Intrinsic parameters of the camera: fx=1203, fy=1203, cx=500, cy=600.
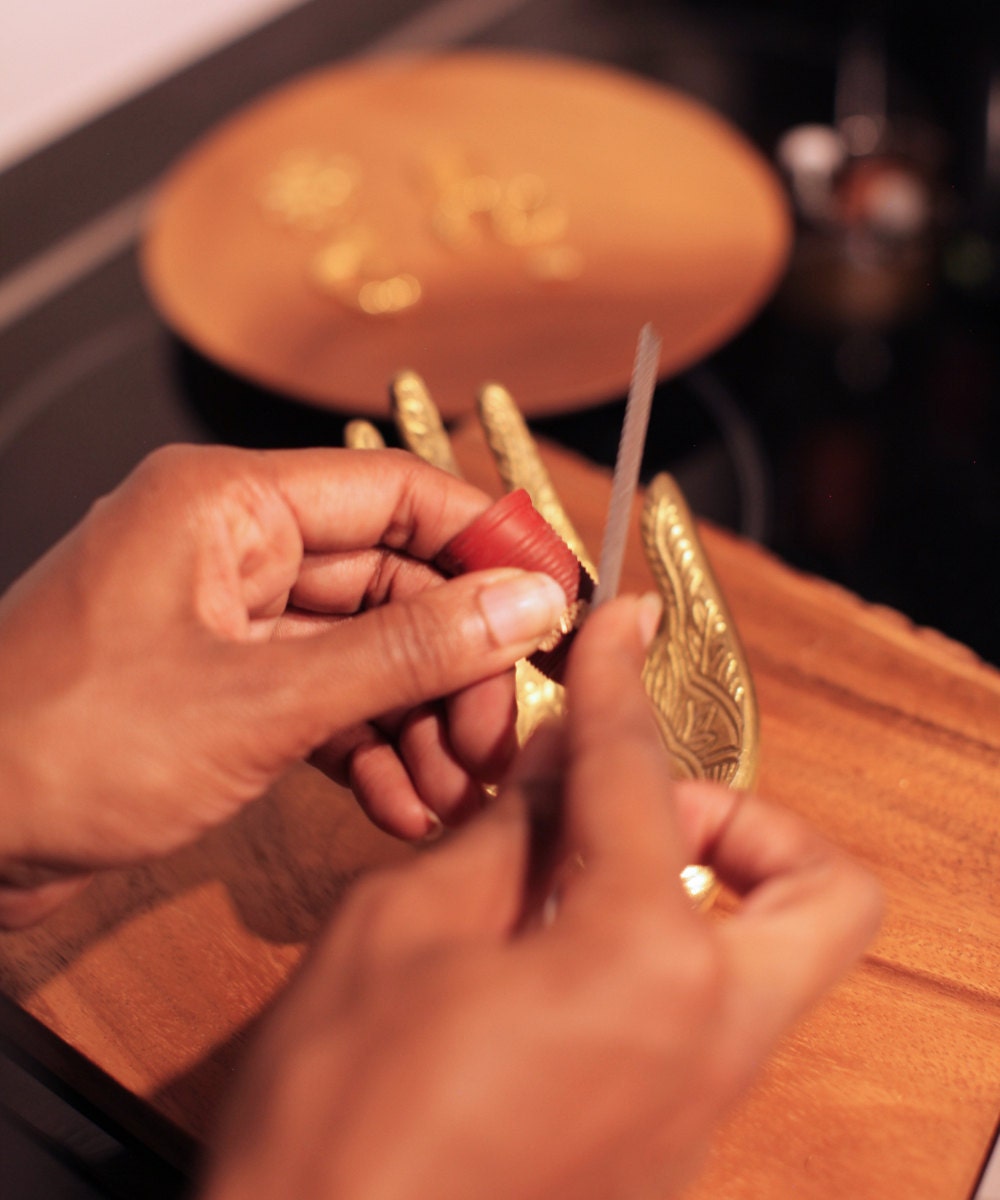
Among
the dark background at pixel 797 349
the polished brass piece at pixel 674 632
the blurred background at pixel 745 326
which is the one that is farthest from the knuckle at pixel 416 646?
the dark background at pixel 797 349

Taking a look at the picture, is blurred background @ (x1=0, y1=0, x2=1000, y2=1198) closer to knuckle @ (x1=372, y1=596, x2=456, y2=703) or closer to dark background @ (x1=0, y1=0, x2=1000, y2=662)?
dark background @ (x1=0, y1=0, x2=1000, y2=662)

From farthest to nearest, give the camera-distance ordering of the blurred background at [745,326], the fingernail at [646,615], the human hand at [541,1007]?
the blurred background at [745,326] < the fingernail at [646,615] < the human hand at [541,1007]

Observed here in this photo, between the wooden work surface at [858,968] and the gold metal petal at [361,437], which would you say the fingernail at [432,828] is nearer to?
the wooden work surface at [858,968]

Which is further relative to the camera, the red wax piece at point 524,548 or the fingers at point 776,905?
the red wax piece at point 524,548

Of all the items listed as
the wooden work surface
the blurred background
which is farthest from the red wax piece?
the blurred background

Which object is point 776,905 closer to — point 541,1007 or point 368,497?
point 541,1007
